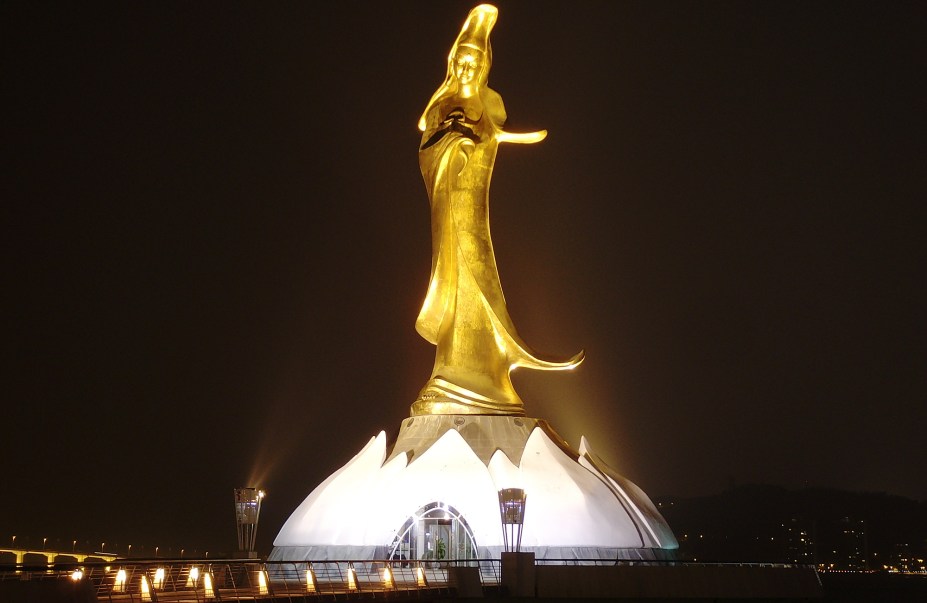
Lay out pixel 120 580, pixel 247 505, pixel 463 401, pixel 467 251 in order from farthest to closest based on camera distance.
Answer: pixel 467 251, pixel 463 401, pixel 247 505, pixel 120 580

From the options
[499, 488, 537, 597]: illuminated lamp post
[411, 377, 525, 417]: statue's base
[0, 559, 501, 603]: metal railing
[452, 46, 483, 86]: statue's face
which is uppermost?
[452, 46, 483, 86]: statue's face

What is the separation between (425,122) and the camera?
93.2 ft

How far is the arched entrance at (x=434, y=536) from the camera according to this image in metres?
23.3

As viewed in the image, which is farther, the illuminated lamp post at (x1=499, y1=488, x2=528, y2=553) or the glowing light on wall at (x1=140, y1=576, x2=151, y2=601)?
the illuminated lamp post at (x1=499, y1=488, x2=528, y2=553)

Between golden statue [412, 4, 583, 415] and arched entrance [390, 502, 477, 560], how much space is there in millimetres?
3074

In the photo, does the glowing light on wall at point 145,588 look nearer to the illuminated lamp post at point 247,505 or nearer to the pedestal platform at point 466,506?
the pedestal platform at point 466,506

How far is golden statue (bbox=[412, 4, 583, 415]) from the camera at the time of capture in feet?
86.8

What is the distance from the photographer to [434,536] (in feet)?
77.3

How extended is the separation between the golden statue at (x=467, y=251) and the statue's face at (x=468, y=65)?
0.03 metres

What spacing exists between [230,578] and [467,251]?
12052 millimetres

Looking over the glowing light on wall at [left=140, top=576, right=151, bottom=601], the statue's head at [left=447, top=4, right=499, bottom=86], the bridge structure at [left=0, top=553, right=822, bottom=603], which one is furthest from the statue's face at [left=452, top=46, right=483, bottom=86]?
the glowing light on wall at [left=140, top=576, right=151, bottom=601]

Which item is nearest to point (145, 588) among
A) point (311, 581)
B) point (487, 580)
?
point (311, 581)

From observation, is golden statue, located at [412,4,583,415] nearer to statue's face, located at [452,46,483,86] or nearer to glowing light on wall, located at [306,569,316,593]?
statue's face, located at [452,46,483,86]

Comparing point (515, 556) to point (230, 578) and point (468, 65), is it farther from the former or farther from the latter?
point (468, 65)
